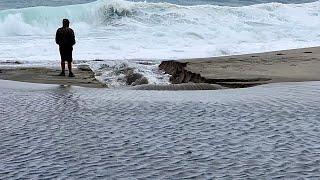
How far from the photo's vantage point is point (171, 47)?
68.4 ft

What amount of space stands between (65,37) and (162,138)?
7.96 m

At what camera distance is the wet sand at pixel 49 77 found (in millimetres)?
9250

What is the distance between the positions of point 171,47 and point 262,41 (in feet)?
15.0

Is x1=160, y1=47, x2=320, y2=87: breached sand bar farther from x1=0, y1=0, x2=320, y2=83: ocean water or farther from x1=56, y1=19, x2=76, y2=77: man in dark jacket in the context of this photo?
x1=0, y1=0, x2=320, y2=83: ocean water

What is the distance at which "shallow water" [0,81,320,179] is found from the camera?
2742 millimetres

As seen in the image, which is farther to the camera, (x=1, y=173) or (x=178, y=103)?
(x=178, y=103)

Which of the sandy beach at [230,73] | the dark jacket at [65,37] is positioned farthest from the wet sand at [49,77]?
the dark jacket at [65,37]

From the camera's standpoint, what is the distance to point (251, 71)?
9398mm

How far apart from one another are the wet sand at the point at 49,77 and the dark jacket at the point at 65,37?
635mm

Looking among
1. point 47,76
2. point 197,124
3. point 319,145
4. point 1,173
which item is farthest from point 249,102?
point 47,76

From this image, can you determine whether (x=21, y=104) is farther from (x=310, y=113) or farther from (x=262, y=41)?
(x=262, y=41)

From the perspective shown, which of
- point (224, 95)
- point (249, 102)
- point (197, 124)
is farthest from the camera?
A: point (224, 95)

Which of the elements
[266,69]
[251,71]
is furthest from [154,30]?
[251,71]

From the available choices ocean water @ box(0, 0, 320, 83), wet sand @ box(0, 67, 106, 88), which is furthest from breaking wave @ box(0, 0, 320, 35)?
wet sand @ box(0, 67, 106, 88)
